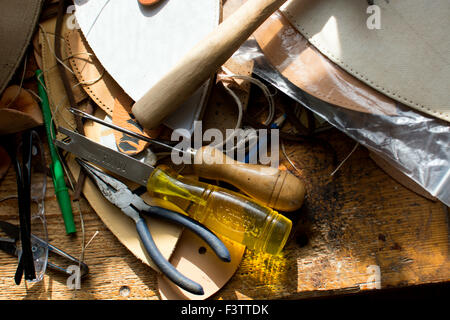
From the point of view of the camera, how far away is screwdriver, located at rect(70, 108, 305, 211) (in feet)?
1.85

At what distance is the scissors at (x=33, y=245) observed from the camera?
604 millimetres

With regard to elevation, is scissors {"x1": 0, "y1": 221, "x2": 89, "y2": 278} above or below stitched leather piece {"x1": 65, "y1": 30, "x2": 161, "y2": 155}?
below

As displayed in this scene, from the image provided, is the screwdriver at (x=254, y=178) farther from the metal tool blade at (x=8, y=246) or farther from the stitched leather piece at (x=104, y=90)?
the metal tool blade at (x=8, y=246)

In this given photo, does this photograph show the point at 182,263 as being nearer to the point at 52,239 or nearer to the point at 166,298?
the point at 166,298

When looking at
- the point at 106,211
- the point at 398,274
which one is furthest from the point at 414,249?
the point at 106,211

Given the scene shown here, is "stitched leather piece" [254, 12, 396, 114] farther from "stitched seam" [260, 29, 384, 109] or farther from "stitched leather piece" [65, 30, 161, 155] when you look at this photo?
"stitched leather piece" [65, 30, 161, 155]

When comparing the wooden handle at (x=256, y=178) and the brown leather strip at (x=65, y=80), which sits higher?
the brown leather strip at (x=65, y=80)

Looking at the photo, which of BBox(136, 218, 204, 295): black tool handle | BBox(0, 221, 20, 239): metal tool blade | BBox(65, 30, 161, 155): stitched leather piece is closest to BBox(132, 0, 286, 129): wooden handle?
BBox(65, 30, 161, 155): stitched leather piece

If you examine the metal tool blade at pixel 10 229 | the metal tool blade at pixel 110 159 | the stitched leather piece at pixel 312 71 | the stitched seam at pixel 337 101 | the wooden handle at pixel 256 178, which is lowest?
the metal tool blade at pixel 10 229

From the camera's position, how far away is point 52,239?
2.07 feet

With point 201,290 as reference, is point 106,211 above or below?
above

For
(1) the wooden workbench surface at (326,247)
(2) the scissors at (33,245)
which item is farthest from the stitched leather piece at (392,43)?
(2) the scissors at (33,245)

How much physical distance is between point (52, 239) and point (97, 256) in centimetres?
8

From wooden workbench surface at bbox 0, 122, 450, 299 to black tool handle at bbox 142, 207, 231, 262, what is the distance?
0.20ft
